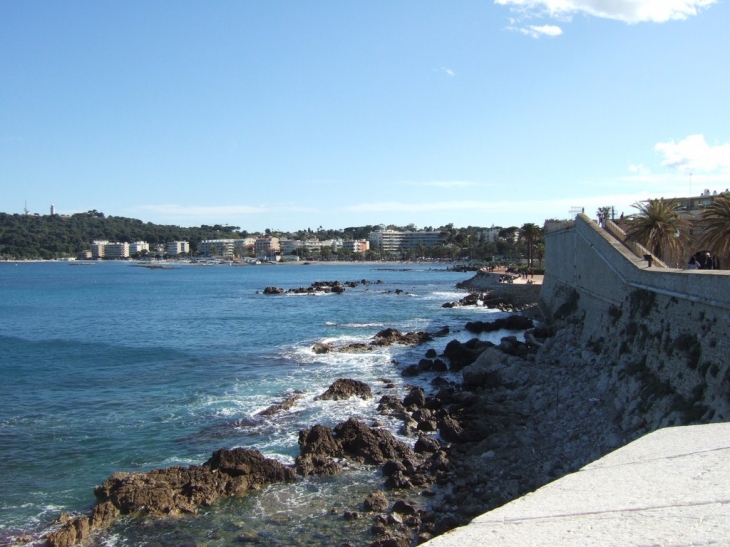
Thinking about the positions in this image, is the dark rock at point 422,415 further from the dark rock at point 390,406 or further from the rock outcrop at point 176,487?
the rock outcrop at point 176,487

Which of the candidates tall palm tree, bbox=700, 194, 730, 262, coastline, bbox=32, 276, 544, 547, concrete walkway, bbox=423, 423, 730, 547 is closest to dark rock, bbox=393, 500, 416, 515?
coastline, bbox=32, 276, 544, 547

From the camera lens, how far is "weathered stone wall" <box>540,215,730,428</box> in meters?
13.1

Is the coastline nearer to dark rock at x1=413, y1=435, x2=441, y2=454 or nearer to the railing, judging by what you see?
dark rock at x1=413, y1=435, x2=441, y2=454

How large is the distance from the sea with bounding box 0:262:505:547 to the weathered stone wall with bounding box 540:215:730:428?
682cm

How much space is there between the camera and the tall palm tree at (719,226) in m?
21.1

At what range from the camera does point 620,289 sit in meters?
21.7

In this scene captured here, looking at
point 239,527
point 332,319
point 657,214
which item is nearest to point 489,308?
point 332,319

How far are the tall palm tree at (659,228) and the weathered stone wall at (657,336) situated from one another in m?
1.91

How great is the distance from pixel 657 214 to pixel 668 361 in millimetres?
12705

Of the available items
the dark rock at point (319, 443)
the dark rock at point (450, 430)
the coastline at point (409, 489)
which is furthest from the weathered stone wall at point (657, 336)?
the dark rock at point (319, 443)

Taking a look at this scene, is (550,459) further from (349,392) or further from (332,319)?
(332,319)

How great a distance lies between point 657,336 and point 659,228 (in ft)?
35.3

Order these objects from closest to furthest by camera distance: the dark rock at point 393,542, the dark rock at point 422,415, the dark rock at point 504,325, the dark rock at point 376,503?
1. the dark rock at point 393,542
2. the dark rock at point 376,503
3. the dark rock at point 422,415
4. the dark rock at point 504,325

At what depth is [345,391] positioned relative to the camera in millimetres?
21922
